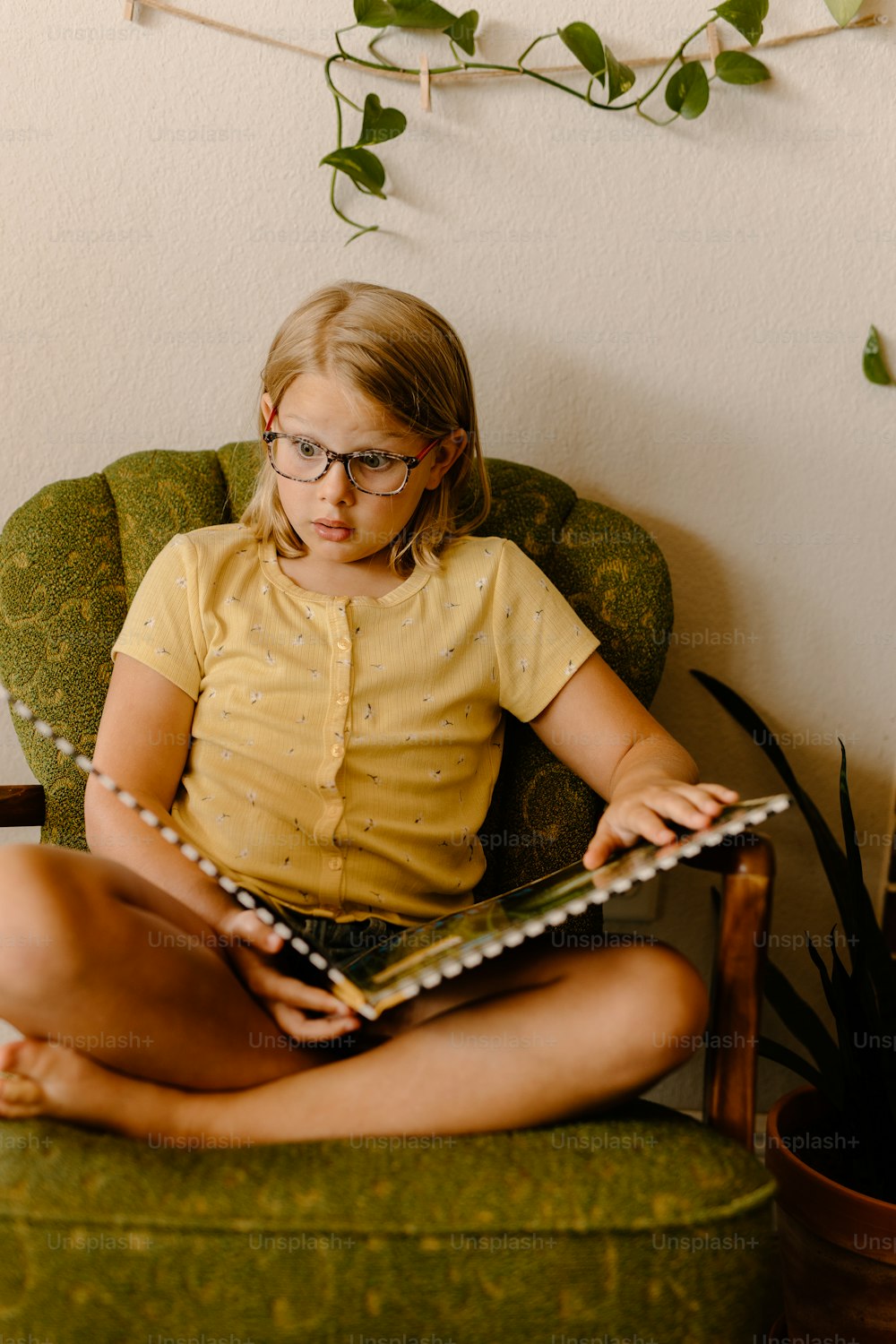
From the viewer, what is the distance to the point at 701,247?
1556 millimetres

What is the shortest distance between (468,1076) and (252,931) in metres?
0.24

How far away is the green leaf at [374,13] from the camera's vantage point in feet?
4.64

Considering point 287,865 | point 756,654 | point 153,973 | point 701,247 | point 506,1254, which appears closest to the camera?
point 506,1254

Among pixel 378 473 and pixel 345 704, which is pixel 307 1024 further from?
pixel 378 473

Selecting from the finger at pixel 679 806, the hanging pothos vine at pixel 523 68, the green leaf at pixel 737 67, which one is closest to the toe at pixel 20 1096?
the finger at pixel 679 806

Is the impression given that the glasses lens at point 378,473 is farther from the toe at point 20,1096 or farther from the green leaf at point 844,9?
the green leaf at point 844,9

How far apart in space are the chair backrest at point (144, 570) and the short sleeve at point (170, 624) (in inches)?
3.6

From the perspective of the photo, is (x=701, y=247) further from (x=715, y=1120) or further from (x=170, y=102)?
(x=715, y=1120)

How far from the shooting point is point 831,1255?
4.38 feet

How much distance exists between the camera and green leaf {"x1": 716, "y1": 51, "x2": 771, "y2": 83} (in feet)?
4.80

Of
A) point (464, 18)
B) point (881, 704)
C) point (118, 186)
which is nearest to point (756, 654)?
point (881, 704)

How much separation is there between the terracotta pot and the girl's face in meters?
0.89

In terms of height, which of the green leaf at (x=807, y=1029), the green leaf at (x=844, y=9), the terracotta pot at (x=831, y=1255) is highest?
the green leaf at (x=844, y=9)

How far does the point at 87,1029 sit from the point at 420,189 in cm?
113
